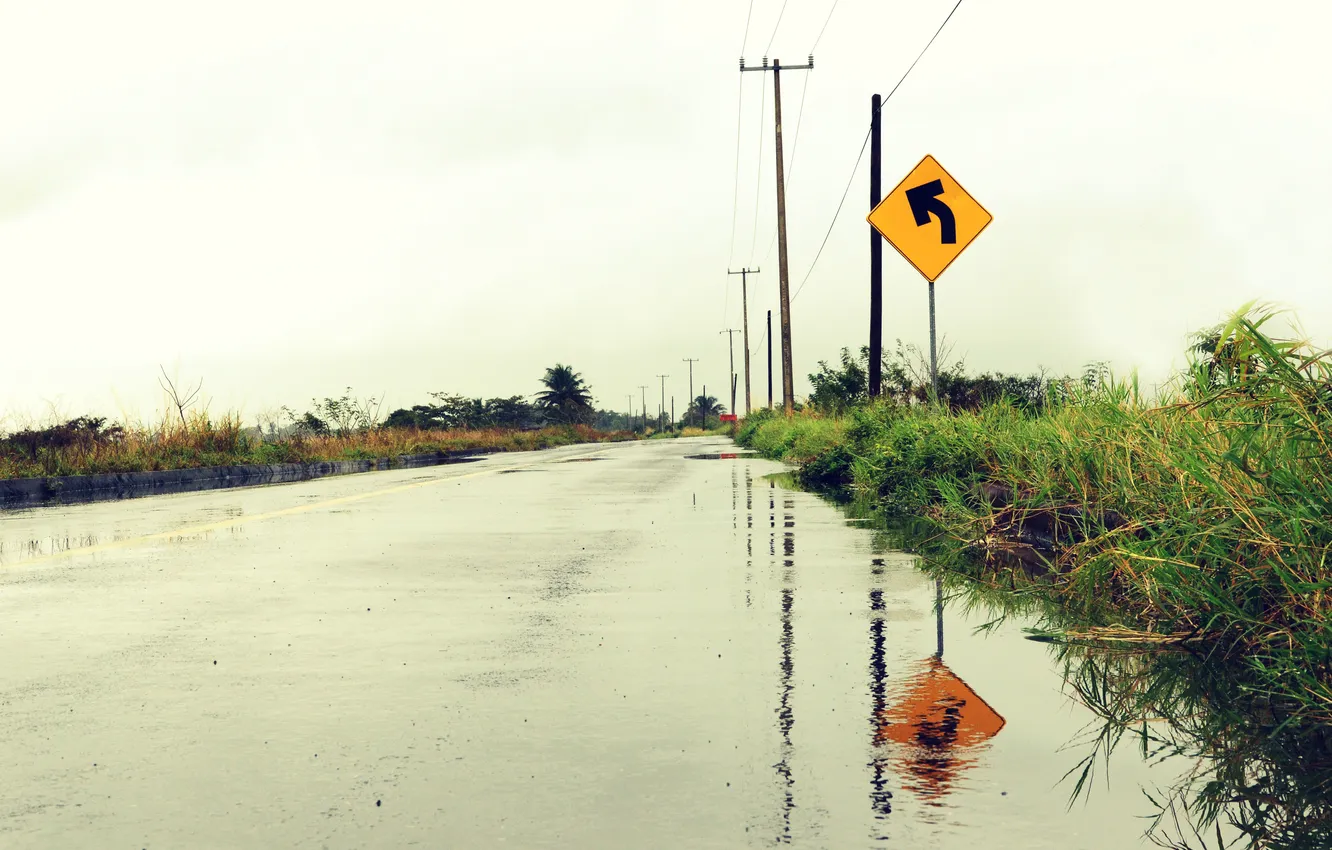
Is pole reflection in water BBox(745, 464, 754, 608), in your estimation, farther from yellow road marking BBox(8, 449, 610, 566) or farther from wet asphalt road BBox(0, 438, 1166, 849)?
yellow road marking BBox(8, 449, 610, 566)

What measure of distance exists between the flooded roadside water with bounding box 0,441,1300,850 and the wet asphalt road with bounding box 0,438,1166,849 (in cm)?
2

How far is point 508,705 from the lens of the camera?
203 inches

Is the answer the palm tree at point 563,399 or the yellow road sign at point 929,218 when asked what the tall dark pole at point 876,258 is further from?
the palm tree at point 563,399

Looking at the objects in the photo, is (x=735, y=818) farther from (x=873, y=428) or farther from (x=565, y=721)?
(x=873, y=428)

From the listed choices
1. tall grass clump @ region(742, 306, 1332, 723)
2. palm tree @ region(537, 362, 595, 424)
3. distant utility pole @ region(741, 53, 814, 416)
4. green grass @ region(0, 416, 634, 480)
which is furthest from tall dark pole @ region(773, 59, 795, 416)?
palm tree @ region(537, 362, 595, 424)

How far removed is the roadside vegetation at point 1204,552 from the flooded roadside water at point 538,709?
0.37 metres

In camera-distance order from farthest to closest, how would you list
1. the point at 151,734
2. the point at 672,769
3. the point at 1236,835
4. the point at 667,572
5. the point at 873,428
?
1. the point at 873,428
2. the point at 667,572
3. the point at 151,734
4. the point at 672,769
5. the point at 1236,835

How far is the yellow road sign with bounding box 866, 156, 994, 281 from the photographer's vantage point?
16188 mm

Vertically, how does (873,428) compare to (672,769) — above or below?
above

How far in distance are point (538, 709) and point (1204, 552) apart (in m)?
3.14

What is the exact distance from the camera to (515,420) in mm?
131000

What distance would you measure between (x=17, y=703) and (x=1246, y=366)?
607 centimetres

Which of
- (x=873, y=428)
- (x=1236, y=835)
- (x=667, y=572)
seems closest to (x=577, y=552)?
(x=667, y=572)

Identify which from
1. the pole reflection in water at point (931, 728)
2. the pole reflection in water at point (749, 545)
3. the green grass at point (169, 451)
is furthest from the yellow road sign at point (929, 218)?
the green grass at point (169, 451)
